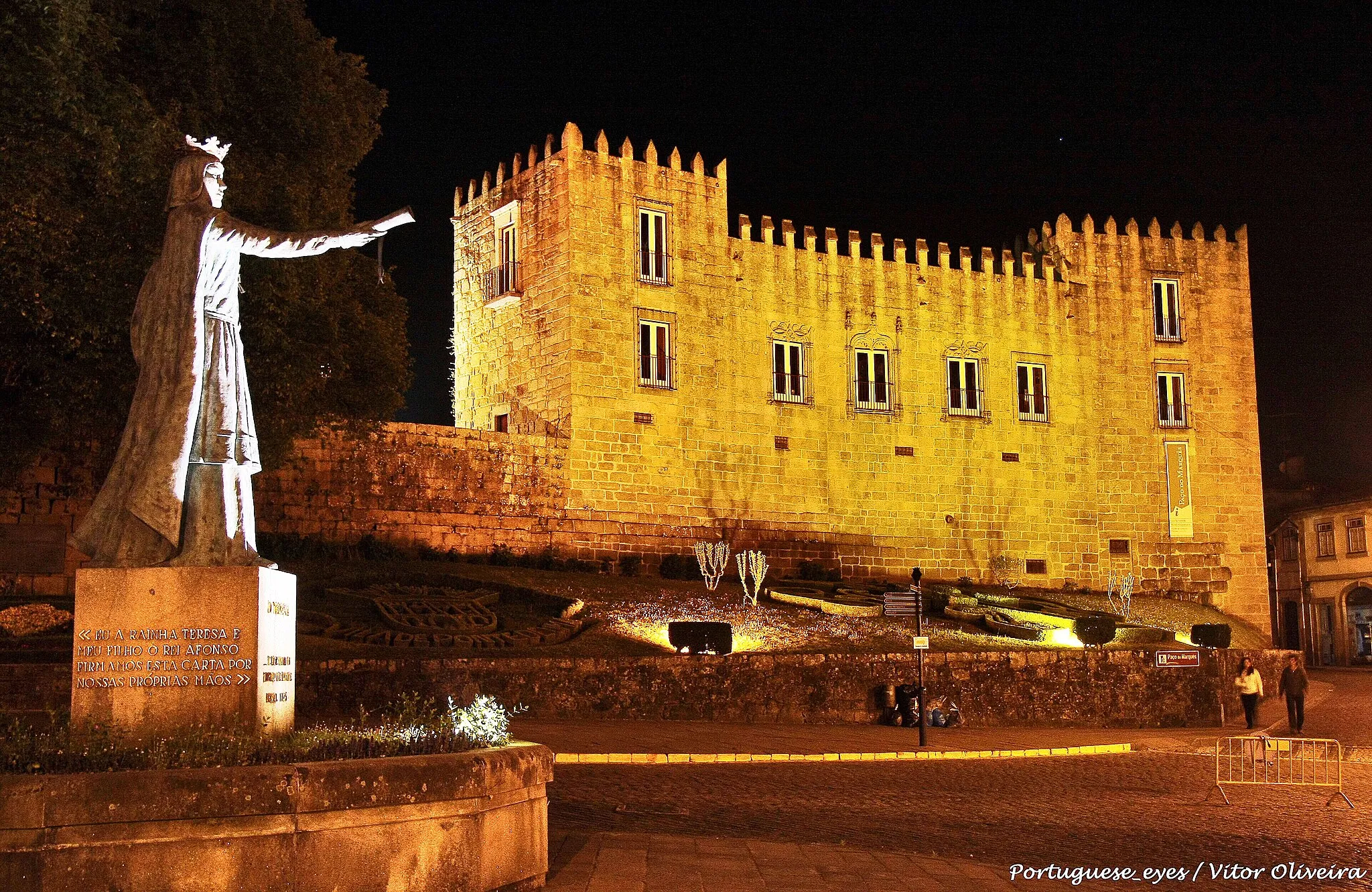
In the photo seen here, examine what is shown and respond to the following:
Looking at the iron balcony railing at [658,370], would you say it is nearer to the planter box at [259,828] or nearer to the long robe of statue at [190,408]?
the long robe of statue at [190,408]

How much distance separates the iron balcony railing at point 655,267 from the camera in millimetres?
30672

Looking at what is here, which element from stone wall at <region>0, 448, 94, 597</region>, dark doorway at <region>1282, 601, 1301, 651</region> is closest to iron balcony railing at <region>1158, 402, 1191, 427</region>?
dark doorway at <region>1282, 601, 1301, 651</region>

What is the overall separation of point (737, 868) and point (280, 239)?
14.6 feet

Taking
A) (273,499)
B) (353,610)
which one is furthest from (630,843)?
(273,499)

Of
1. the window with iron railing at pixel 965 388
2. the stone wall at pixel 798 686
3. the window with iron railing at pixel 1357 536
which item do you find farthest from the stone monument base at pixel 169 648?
the window with iron railing at pixel 1357 536

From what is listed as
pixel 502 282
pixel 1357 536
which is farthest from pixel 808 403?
pixel 1357 536

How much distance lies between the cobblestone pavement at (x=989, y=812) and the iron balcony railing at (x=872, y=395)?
18901 mm

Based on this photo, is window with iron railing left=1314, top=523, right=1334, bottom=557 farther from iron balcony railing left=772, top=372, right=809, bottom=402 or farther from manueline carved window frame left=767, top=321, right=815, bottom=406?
iron balcony railing left=772, top=372, right=809, bottom=402

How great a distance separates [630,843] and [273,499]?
18779mm

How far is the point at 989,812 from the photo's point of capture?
11234 mm

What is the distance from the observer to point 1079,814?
1119 cm

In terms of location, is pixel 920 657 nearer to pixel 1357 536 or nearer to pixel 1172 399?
pixel 1172 399

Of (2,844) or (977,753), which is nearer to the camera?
(2,844)

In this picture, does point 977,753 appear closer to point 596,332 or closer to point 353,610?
point 353,610
